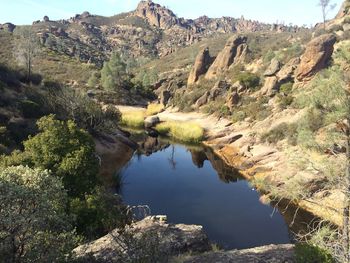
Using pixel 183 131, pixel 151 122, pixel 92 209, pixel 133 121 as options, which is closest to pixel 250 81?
pixel 183 131

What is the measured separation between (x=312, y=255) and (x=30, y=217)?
1237 cm

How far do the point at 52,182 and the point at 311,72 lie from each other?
205ft

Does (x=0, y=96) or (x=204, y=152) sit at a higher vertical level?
(x=0, y=96)

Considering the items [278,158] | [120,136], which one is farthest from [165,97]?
[278,158]

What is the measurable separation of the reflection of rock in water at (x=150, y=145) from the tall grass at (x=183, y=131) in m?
2.96

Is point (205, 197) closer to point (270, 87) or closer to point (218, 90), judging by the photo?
point (270, 87)

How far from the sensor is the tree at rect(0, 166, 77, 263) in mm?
13414

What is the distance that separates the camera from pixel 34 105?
173 feet

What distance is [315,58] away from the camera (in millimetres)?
68562

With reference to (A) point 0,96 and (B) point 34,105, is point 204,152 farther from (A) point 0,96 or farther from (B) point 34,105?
(A) point 0,96

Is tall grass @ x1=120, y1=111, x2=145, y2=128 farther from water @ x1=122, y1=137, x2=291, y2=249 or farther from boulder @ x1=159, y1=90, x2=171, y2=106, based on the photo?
boulder @ x1=159, y1=90, x2=171, y2=106

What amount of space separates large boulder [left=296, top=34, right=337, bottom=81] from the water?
2440 cm

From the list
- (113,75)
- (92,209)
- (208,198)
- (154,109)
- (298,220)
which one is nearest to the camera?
(92,209)

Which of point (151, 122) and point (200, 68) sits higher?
point (200, 68)
